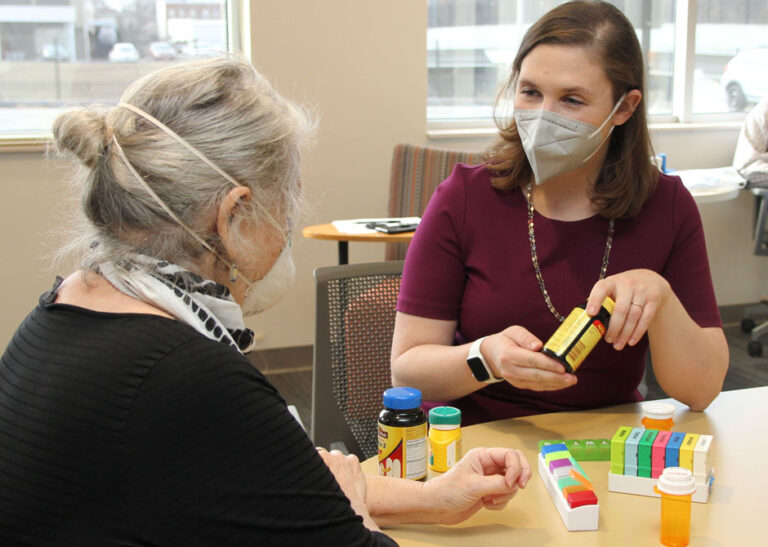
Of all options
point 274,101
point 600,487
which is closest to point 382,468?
point 600,487

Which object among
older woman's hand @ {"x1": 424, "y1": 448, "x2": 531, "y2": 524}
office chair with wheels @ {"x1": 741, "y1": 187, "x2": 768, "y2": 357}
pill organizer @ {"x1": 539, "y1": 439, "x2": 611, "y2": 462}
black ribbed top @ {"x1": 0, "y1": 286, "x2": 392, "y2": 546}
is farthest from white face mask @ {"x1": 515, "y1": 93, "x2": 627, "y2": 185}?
office chair with wheels @ {"x1": 741, "y1": 187, "x2": 768, "y2": 357}

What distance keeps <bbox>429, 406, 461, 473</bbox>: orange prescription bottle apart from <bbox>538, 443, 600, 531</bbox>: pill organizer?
0.43 ft

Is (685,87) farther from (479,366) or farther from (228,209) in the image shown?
(228,209)

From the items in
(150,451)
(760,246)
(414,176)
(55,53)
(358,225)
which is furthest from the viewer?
(760,246)

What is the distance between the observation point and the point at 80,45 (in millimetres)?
3904

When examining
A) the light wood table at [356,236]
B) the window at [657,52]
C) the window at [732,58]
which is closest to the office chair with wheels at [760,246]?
the window at [657,52]

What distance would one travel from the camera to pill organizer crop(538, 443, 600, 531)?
1.06m

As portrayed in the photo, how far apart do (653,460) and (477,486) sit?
10.3 inches

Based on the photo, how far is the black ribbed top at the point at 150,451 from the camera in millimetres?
820

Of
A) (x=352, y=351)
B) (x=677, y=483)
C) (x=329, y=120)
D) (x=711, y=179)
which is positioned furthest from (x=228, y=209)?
(x=711, y=179)

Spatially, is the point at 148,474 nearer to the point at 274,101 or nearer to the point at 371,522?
the point at 371,522

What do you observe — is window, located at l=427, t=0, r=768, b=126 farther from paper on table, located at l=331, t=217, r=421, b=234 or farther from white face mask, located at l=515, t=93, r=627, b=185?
white face mask, located at l=515, t=93, r=627, b=185

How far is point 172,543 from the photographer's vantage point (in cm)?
83

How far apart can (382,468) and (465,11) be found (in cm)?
380
